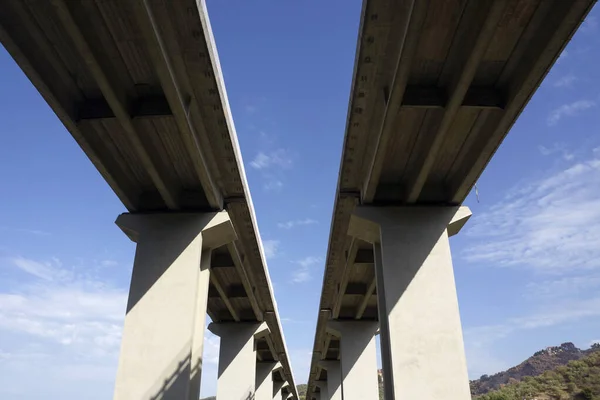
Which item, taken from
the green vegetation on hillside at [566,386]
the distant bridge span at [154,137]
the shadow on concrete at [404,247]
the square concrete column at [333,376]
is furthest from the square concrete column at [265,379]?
the green vegetation on hillside at [566,386]

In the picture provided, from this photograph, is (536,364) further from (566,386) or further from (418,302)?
(418,302)

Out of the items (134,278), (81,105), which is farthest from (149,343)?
(81,105)

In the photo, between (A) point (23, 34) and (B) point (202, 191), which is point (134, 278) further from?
(A) point (23, 34)

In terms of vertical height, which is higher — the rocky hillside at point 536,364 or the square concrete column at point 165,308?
the rocky hillside at point 536,364

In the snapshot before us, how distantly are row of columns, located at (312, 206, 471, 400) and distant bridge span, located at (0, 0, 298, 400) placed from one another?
182 inches

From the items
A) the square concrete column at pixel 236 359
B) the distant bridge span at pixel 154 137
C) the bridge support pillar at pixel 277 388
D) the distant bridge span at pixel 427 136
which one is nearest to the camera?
the distant bridge span at pixel 427 136

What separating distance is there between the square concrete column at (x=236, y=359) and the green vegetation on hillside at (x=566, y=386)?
42.2 metres

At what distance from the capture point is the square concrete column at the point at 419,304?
11586 mm

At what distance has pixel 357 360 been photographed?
88.1 feet

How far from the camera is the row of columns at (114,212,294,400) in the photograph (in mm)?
12070

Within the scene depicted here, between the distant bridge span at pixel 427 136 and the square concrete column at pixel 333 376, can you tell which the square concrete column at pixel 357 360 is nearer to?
the distant bridge span at pixel 427 136

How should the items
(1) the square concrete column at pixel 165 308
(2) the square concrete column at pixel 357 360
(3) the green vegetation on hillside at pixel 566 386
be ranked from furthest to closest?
(3) the green vegetation on hillside at pixel 566 386
(2) the square concrete column at pixel 357 360
(1) the square concrete column at pixel 165 308

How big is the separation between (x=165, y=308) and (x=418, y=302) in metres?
6.90

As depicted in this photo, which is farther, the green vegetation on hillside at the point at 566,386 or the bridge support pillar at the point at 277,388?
the green vegetation on hillside at the point at 566,386
